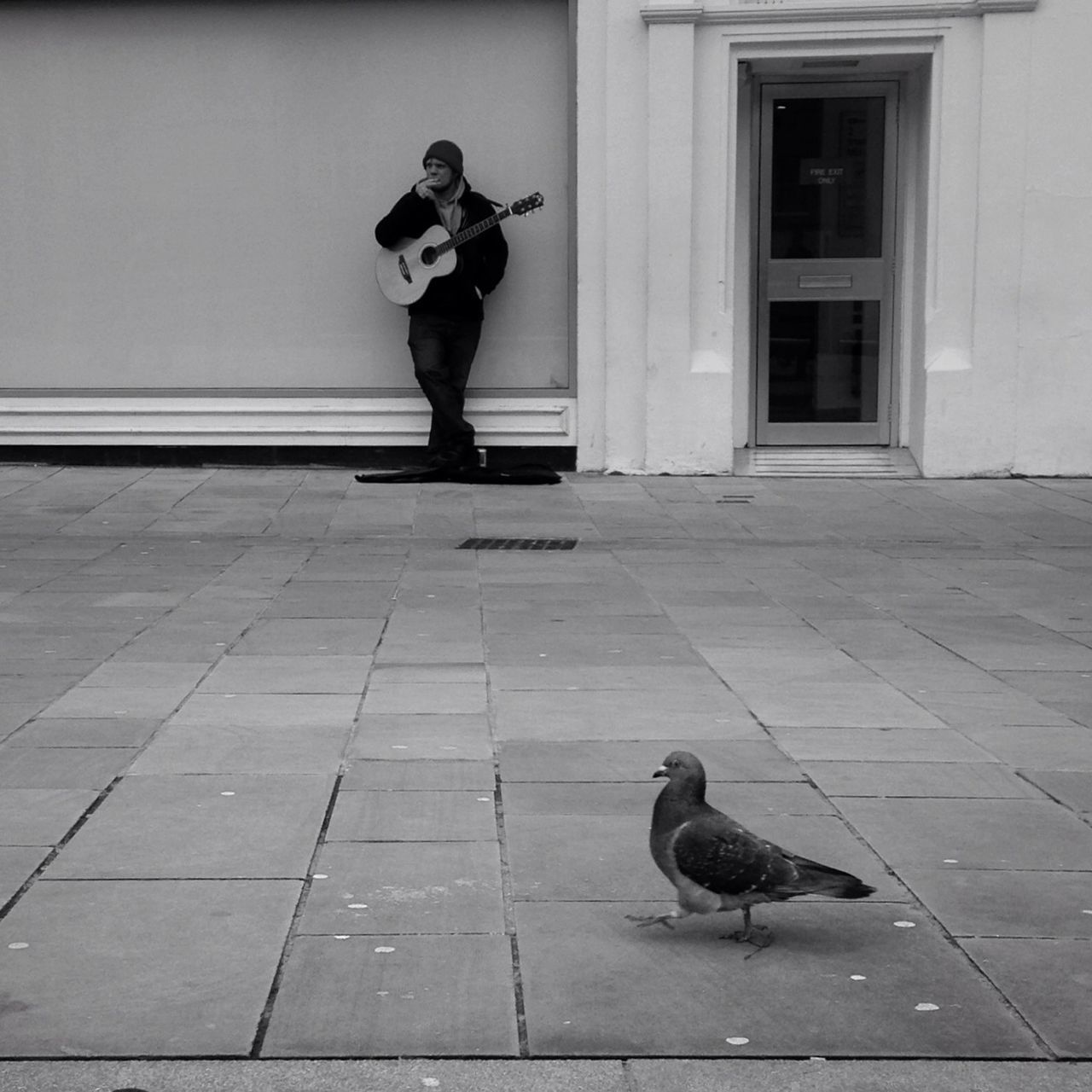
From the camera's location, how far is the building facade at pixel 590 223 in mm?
13227

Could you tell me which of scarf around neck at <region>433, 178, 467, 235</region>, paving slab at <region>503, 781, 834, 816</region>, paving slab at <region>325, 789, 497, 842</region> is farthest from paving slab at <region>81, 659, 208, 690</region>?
scarf around neck at <region>433, 178, 467, 235</region>

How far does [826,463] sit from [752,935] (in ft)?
34.3

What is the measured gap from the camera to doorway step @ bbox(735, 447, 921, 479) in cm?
1380

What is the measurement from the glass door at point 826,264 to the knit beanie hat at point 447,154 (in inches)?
103

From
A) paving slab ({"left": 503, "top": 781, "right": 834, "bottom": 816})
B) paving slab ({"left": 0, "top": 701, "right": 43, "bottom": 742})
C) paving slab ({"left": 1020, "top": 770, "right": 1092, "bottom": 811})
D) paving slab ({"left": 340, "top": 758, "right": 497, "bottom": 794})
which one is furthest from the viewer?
paving slab ({"left": 0, "top": 701, "right": 43, "bottom": 742})

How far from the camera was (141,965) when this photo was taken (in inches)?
140

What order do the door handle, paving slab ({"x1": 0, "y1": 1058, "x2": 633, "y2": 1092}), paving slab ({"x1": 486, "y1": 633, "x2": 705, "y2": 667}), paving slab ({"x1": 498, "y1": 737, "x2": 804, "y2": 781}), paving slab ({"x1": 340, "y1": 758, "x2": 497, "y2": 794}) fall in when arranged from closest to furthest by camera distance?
paving slab ({"x1": 0, "y1": 1058, "x2": 633, "y2": 1092}) → paving slab ({"x1": 340, "y1": 758, "x2": 497, "y2": 794}) → paving slab ({"x1": 498, "y1": 737, "x2": 804, "y2": 781}) → paving slab ({"x1": 486, "y1": 633, "x2": 705, "y2": 667}) → the door handle

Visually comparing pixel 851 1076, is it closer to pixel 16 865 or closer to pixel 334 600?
pixel 16 865

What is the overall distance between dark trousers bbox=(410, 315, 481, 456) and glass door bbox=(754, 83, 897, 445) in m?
2.52

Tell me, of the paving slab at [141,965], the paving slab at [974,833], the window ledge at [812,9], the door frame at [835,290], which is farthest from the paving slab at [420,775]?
the door frame at [835,290]

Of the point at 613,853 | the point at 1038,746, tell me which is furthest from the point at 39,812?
the point at 1038,746

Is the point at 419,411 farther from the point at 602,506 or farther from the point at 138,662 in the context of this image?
the point at 138,662

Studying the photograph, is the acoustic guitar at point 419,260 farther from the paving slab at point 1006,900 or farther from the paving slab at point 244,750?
the paving slab at point 1006,900

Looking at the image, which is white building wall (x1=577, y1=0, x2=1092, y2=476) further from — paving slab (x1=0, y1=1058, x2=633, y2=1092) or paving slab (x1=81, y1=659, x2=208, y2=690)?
paving slab (x1=0, y1=1058, x2=633, y2=1092)
